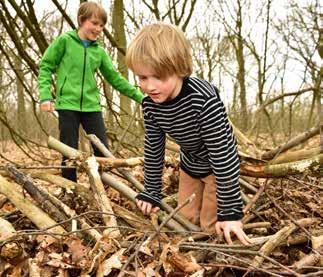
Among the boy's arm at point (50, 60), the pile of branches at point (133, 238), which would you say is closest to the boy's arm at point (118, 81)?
the boy's arm at point (50, 60)

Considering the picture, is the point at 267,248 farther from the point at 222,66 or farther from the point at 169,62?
the point at 222,66

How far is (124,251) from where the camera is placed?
1892mm

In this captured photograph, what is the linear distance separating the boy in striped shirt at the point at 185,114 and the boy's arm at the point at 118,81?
1.49 meters

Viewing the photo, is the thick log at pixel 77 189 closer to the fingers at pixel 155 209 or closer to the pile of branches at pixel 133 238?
the pile of branches at pixel 133 238

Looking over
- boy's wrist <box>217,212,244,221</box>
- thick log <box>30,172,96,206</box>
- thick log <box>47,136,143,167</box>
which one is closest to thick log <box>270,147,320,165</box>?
boy's wrist <box>217,212,244,221</box>

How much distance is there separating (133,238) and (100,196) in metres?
0.30

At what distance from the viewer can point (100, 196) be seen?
2322mm

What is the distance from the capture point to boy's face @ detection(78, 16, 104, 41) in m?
3.50

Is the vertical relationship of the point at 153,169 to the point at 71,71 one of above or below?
below

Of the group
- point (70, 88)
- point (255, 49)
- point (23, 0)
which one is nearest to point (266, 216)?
point (70, 88)

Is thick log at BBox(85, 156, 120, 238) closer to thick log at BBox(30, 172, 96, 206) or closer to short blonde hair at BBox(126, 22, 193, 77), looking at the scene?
thick log at BBox(30, 172, 96, 206)

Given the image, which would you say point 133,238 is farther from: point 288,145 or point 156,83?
point 288,145

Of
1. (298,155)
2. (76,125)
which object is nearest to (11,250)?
(298,155)

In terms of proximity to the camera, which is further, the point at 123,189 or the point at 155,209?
the point at 123,189
